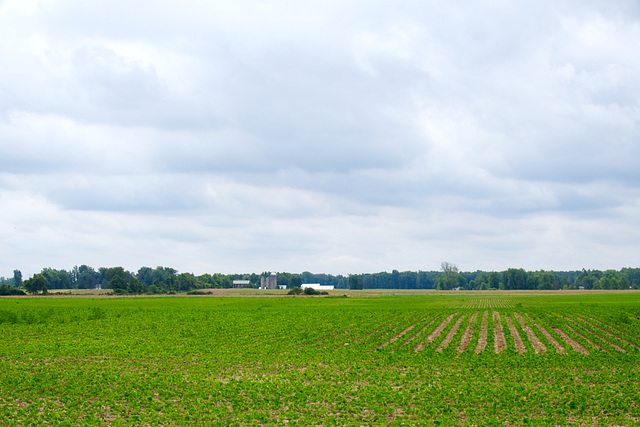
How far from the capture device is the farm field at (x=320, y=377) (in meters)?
17.4

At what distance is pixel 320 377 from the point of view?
2364 centimetres

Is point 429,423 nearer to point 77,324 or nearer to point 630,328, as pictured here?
point 630,328

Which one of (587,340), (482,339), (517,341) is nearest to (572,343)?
(587,340)

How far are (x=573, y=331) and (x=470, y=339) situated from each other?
10200 mm

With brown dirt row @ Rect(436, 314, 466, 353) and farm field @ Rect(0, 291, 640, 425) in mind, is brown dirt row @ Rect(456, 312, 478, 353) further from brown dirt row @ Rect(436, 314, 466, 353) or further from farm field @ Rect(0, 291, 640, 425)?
brown dirt row @ Rect(436, 314, 466, 353)

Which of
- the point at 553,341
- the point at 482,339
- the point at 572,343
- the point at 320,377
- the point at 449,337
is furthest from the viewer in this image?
the point at 449,337

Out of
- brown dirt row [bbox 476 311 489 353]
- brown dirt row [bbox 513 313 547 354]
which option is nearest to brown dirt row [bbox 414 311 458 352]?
brown dirt row [bbox 476 311 489 353]

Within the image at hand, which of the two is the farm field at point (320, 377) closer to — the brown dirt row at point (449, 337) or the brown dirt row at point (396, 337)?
the brown dirt row at point (396, 337)

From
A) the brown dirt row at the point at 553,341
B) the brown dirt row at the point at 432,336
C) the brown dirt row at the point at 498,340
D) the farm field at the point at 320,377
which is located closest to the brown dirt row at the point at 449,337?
the farm field at the point at 320,377

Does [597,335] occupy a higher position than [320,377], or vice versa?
[597,335]

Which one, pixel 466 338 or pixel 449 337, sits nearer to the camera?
pixel 466 338

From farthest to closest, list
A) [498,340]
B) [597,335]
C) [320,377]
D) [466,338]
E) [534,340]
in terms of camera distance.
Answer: [597,335] < [466,338] < [498,340] < [534,340] < [320,377]

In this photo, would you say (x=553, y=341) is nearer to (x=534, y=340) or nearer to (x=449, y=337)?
(x=534, y=340)

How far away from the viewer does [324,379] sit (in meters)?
23.2
